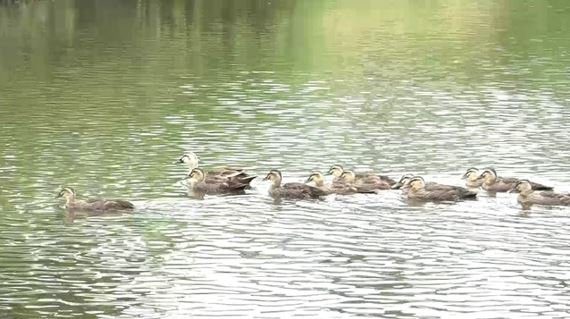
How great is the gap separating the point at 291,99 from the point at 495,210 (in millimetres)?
13654

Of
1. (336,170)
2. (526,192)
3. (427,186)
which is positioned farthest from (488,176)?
(336,170)

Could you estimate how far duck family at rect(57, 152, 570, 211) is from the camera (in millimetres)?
23031

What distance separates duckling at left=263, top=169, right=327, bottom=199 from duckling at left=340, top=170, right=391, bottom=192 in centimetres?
48

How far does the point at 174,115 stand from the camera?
33562 mm

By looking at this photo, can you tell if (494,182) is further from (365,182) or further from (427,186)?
(365,182)

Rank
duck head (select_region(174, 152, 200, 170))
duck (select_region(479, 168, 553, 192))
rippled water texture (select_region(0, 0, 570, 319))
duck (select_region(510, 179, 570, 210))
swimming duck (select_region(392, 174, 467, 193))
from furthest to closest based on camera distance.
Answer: duck head (select_region(174, 152, 200, 170)) → duck (select_region(479, 168, 553, 192)) → swimming duck (select_region(392, 174, 467, 193)) → duck (select_region(510, 179, 570, 210)) → rippled water texture (select_region(0, 0, 570, 319))

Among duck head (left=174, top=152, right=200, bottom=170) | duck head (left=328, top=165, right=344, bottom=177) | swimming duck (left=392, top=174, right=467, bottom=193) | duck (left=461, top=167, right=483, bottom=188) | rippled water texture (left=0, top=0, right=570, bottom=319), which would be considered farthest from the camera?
duck head (left=174, top=152, right=200, bottom=170)

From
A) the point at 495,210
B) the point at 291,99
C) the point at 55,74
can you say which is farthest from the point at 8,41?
the point at 495,210

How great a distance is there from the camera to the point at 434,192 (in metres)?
23.5

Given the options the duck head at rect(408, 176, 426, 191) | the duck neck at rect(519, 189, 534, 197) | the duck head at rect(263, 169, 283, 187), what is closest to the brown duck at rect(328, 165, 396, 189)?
the duck head at rect(408, 176, 426, 191)

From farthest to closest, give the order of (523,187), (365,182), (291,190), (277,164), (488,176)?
(277,164), (488,176), (365,182), (291,190), (523,187)

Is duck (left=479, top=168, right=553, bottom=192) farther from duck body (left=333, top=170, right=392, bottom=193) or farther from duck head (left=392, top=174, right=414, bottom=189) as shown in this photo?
duck body (left=333, top=170, right=392, bottom=193)

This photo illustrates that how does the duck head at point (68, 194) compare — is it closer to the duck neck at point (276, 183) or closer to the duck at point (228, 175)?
the duck at point (228, 175)

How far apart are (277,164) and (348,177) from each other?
3002mm
